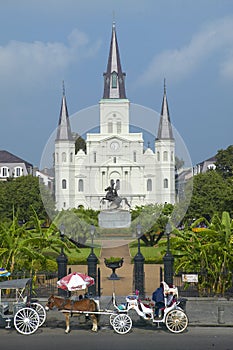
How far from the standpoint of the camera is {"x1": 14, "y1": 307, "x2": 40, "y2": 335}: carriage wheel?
1141cm

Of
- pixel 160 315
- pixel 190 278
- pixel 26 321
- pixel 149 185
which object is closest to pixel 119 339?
pixel 160 315

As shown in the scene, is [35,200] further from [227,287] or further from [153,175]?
[227,287]

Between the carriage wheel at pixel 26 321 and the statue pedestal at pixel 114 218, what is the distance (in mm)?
18795

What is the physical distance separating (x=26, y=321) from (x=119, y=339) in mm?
1905

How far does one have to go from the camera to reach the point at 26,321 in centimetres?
1140

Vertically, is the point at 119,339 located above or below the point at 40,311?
below

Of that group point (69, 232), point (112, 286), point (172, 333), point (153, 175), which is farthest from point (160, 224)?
point (172, 333)

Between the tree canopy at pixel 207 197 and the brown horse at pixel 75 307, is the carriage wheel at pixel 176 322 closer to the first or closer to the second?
the brown horse at pixel 75 307

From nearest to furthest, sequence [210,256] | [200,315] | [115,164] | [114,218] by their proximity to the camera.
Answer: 1. [200,315]
2. [210,256]
3. [114,218]
4. [115,164]

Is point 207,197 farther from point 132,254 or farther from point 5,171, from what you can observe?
point 5,171

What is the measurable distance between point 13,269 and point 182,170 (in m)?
12.1

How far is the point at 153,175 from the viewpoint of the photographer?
34938 mm

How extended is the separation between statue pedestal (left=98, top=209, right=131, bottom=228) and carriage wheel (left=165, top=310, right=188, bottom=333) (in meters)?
18.7

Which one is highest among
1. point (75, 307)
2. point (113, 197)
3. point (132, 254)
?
point (113, 197)
